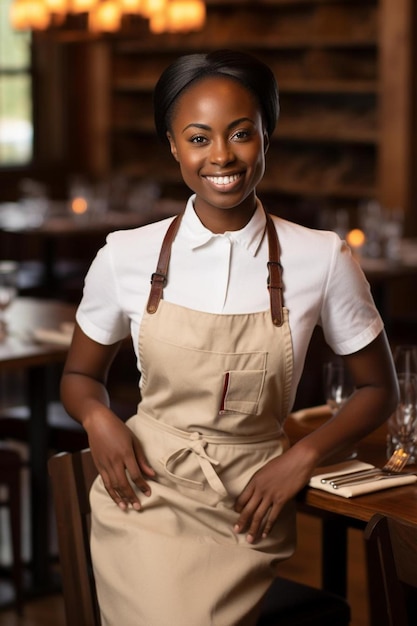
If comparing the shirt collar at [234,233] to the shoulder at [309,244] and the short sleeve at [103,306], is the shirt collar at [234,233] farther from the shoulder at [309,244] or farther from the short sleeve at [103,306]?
the short sleeve at [103,306]

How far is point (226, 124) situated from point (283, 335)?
1.25 ft

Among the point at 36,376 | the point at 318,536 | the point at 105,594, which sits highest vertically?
the point at 105,594

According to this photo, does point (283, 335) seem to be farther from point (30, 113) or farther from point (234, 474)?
point (30, 113)

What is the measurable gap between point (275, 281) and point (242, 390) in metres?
0.20

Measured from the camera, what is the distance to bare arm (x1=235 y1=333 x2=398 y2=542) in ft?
6.95

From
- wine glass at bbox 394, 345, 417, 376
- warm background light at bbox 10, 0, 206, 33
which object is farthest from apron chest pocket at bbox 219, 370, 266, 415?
warm background light at bbox 10, 0, 206, 33

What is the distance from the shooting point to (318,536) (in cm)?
423

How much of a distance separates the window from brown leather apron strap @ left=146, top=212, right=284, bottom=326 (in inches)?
278

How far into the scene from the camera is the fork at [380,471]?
85.6 inches

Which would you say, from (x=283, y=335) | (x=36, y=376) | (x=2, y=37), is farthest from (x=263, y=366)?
(x=2, y=37)

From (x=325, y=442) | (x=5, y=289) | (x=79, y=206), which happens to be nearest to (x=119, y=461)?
(x=325, y=442)

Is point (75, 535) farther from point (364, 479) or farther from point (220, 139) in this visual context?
point (220, 139)

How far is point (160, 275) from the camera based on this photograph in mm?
2166

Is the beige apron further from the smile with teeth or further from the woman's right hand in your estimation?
the smile with teeth
